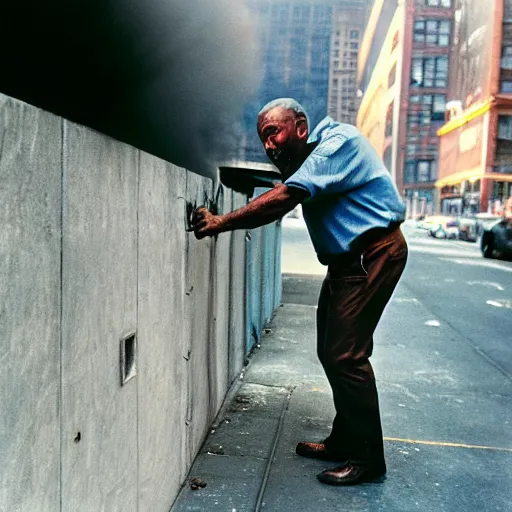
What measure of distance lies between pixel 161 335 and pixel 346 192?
38.5 inches

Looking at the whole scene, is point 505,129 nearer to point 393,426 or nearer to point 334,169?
point 393,426

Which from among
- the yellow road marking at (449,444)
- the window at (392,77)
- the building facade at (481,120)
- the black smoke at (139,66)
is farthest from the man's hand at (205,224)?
the window at (392,77)

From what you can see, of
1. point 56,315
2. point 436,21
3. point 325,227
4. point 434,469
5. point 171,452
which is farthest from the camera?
point 436,21

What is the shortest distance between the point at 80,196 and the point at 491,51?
44.6 m

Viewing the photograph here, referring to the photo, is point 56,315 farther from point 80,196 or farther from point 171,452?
point 171,452

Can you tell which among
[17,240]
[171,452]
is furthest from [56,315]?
[171,452]

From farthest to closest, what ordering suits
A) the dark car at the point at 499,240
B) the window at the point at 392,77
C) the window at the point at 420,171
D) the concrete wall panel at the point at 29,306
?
the window at the point at 392,77, the window at the point at 420,171, the dark car at the point at 499,240, the concrete wall panel at the point at 29,306

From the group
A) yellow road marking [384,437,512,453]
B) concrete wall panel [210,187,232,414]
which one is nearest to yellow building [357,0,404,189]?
concrete wall panel [210,187,232,414]

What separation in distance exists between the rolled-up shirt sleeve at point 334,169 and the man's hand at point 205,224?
317mm

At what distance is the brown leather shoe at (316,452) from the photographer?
9.69 ft

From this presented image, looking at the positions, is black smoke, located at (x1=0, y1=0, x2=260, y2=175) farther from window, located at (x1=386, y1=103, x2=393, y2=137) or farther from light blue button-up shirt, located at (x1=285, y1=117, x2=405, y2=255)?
window, located at (x1=386, y1=103, x2=393, y2=137)

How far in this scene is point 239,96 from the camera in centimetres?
318

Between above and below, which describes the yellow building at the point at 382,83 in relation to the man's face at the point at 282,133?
above

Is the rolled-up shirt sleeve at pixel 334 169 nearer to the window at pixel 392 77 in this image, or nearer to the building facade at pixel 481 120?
the building facade at pixel 481 120
